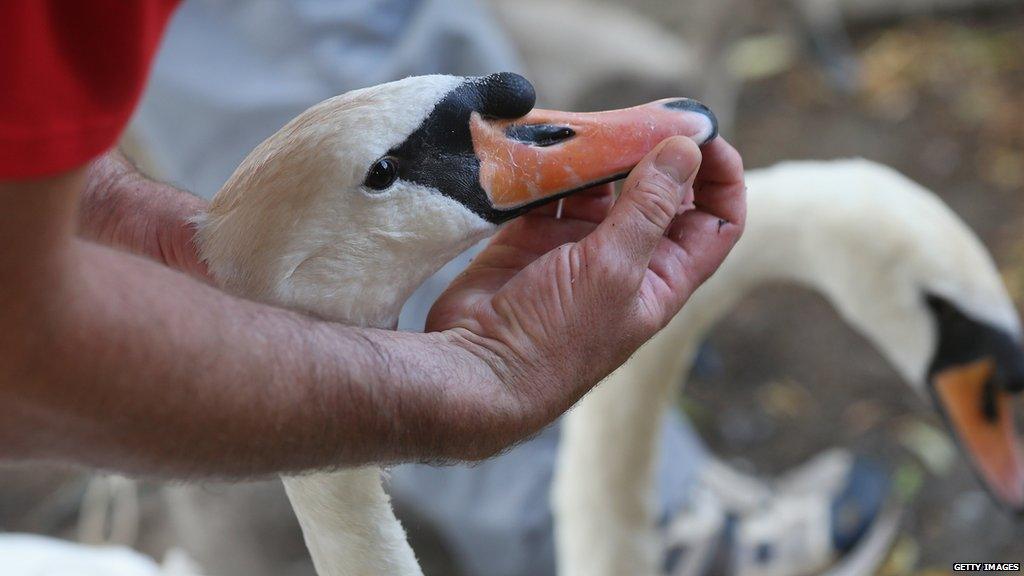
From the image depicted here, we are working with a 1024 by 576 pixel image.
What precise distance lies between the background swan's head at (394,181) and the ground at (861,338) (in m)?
2.50

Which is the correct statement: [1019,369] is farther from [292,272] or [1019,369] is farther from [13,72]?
Result: [13,72]

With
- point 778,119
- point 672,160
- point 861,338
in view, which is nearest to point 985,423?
point 861,338

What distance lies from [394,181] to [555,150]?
0.18m

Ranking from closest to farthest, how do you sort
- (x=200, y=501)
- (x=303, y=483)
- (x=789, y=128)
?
(x=303, y=483) → (x=200, y=501) → (x=789, y=128)

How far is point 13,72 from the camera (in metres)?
0.81

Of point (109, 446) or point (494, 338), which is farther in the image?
point (494, 338)

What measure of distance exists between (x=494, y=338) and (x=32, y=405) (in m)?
0.48

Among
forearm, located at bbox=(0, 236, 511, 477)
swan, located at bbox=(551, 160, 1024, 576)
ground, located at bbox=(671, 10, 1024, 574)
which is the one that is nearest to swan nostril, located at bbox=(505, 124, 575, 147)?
forearm, located at bbox=(0, 236, 511, 477)

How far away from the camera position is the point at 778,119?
506cm

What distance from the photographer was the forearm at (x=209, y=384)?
0.92 m

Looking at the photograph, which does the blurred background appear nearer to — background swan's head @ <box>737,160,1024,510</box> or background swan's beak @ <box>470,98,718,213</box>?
background swan's head @ <box>737,160,1024,510</box>

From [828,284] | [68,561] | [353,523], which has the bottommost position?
[68,561]

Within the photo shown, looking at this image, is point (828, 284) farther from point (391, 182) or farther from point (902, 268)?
point (391, 182)

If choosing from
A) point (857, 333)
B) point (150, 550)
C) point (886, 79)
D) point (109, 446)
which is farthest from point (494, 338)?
Result: point (886, 79)
